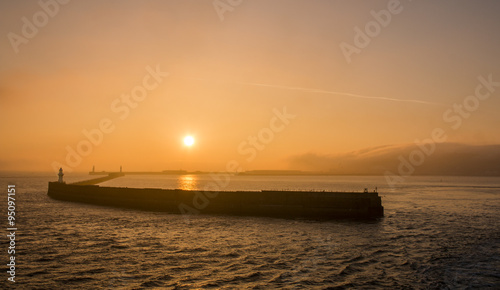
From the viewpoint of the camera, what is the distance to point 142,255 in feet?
67.5

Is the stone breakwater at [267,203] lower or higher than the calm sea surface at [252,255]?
higher

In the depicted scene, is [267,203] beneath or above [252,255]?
above

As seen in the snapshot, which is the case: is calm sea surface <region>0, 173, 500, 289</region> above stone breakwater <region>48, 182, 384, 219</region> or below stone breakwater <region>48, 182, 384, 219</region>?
below

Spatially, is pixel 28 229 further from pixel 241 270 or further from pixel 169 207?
pixel 241 270

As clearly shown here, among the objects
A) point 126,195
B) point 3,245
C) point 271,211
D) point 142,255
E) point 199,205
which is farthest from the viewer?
point 126,195

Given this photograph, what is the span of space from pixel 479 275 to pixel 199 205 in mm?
32837

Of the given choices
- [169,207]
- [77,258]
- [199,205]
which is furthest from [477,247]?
[169,207]

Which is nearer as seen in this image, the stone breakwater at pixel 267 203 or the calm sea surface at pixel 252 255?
the calm sea surface at pixel 252 255

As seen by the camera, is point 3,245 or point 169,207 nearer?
point 3,245

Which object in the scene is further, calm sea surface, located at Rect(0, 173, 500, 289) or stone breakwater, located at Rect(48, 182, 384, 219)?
stone breakwater, located at Rect(48, 182, 384, 219)

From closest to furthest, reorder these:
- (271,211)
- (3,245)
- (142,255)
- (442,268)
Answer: (442,268), (142,255), (3,245), (271,211)

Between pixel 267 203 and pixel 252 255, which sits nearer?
pixel 252 255

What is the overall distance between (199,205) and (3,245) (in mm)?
23984

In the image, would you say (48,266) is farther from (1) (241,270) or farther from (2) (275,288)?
(2) (275,288)
